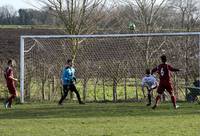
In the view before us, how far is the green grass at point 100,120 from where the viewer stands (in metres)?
14.3

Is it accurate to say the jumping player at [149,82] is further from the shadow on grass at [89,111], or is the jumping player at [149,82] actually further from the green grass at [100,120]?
the green grass at [100,120]

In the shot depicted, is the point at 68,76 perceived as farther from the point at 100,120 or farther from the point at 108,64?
the point at 100,120

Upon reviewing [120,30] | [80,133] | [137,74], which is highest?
[120,30]

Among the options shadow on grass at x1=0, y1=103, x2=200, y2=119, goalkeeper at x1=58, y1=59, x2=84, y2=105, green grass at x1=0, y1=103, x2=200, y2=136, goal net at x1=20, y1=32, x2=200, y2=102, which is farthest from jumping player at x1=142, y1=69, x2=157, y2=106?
goalkeeper at x1=58, y1=59, x2=84, y2=105

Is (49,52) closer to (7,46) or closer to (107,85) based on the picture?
(107,85)

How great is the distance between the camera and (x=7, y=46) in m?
38.4

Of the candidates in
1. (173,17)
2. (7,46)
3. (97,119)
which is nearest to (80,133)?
(97,119)

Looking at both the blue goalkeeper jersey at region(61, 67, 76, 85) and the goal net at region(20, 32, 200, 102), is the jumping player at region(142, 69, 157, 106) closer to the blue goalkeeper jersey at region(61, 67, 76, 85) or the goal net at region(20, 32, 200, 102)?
the goal net at region(20, 32, 200, 102)

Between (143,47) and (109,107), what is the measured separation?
5.41 m

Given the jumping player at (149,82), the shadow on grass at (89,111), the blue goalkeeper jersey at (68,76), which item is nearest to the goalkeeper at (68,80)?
the blue goalkeeper jersey at (68,76)

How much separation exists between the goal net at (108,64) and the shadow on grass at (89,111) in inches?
112

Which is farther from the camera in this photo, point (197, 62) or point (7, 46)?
point (7, 46)

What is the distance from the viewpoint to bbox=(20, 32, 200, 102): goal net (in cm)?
2445

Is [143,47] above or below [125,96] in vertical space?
above
